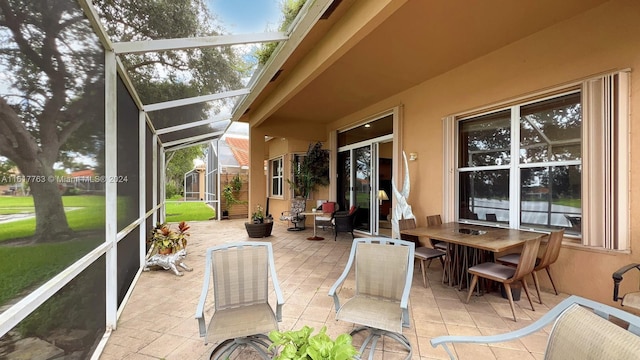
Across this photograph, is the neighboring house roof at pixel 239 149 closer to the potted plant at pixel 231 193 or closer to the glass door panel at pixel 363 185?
the potted plant at pixel 231 193

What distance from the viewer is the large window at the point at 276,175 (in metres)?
8.90

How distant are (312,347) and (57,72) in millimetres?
1926

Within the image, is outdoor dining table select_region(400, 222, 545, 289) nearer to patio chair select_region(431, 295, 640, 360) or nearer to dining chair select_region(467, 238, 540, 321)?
dining chair select_region(467, 238, 540, 321)

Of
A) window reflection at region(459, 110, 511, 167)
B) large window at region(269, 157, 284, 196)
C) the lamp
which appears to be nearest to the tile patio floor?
window reflection at region(459, 110, 511, 167)

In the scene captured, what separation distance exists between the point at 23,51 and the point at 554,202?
4761 millimetres

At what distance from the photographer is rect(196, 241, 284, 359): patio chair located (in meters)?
1.85

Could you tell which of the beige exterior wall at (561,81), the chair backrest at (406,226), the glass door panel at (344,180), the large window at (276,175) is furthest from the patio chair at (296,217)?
the chair backrest at (406,226)

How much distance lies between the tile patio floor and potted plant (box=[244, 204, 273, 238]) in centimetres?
204

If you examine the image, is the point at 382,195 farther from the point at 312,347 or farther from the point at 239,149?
the point at 239,149

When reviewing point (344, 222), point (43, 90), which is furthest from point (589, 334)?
point (344, 222)

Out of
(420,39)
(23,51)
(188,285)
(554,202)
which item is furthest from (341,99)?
(23,51)

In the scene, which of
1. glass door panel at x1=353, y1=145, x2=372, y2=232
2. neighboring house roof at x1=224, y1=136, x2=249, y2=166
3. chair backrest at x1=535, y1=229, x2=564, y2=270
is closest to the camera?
chair backrest at x1=535, y1=229, x2=564, y2=270

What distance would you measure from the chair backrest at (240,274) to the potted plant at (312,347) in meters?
1.00

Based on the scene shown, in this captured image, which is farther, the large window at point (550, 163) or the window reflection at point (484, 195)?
the window reflection at point (484, 195)
